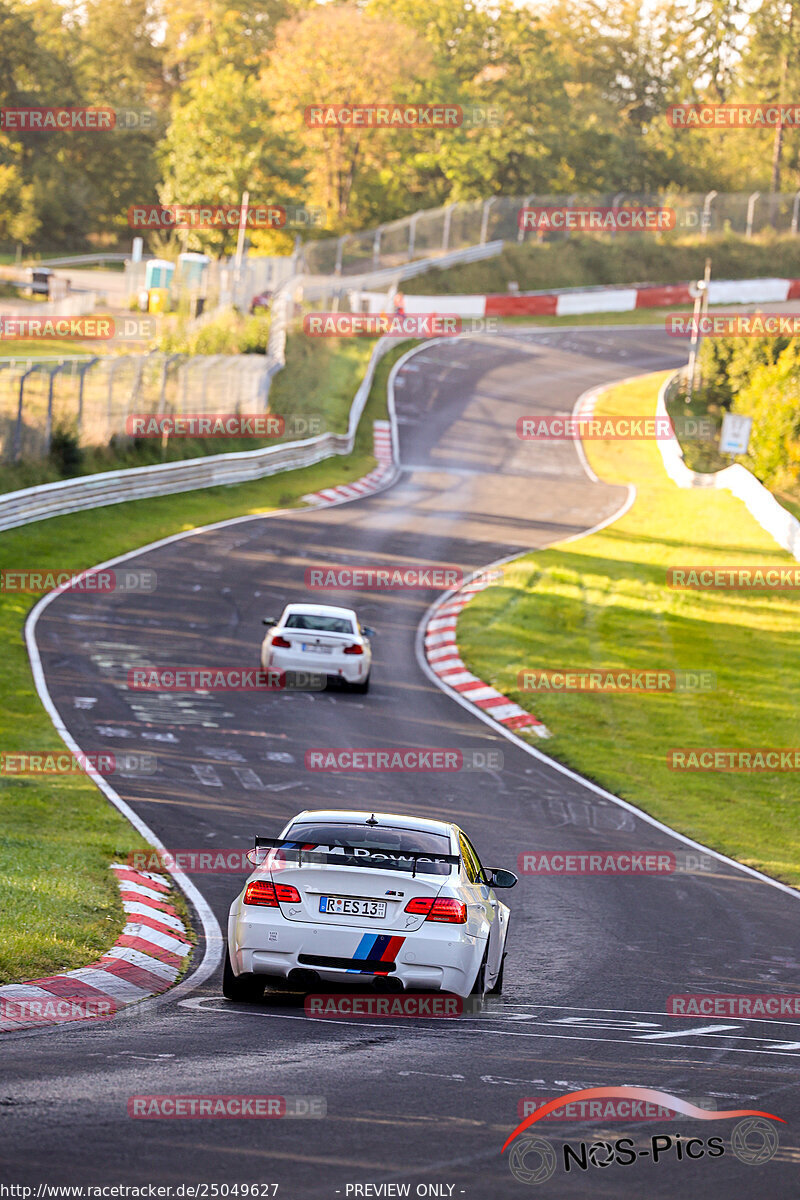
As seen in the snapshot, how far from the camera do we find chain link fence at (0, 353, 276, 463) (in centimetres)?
3148

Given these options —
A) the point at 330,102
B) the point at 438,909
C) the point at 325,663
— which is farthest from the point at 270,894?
the point at 330,102

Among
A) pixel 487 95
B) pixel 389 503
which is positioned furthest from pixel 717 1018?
pixel 487 95

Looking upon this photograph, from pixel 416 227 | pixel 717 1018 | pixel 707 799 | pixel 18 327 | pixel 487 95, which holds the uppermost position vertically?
pixel 487 95

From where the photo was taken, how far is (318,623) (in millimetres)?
22938

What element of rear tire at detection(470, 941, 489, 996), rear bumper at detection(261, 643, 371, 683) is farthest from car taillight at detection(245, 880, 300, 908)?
rear bumper at detection(261, 643, 371, 683)

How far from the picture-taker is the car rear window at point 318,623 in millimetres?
22844

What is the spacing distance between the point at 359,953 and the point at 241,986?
872 millimetres

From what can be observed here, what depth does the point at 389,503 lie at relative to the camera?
38375mm

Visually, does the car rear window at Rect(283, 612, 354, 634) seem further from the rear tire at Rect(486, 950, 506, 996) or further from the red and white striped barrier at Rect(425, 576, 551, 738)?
the rear tire at Rect(486, 950, 506, 996)

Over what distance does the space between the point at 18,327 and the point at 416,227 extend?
20.7m

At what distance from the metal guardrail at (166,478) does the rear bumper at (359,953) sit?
72.8 ft

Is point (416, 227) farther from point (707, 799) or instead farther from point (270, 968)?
point (270, 968)

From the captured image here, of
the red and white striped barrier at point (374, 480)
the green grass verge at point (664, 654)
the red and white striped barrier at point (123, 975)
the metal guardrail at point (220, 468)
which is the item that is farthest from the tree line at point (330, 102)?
the red and white striped barrier at point (123, 975)

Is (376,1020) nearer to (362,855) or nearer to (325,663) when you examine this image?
(362,855)
